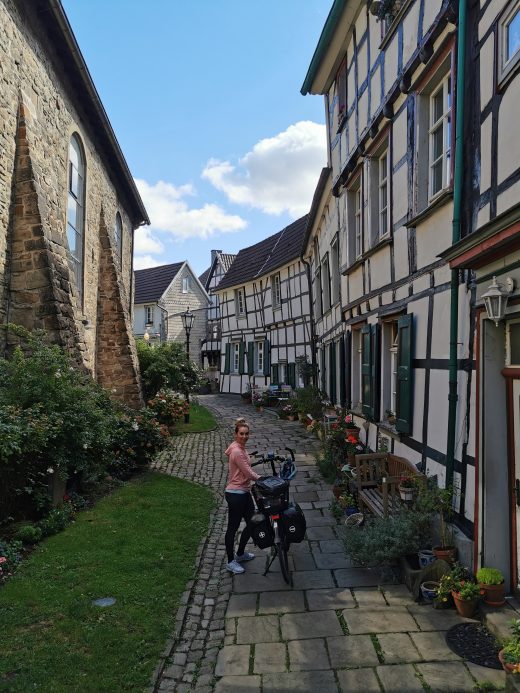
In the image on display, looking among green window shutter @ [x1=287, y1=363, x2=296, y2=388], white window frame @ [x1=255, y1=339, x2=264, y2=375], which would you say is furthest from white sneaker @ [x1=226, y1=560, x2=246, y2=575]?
white window frame @ [x1=255, y1=339, x2=264, y2=375]

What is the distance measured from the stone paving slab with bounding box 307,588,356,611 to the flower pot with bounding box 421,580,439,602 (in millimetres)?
600

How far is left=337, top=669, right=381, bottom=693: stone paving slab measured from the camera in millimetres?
3146

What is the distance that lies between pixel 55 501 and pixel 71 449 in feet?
2.21

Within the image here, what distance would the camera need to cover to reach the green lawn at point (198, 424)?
15.0m

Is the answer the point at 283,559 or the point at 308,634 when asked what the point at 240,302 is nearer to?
the point at 283,559

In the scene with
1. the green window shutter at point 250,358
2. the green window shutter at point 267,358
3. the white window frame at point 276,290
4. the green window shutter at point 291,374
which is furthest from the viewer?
the green window shutter at point 250,358

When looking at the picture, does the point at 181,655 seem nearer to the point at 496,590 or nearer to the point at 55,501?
the point at 496,590

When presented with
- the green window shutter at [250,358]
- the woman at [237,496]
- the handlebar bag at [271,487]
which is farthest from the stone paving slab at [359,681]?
the green window shutter at [250,358]

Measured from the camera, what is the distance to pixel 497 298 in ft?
12.6

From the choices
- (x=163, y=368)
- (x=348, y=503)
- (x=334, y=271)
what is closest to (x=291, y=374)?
(x=163, y=368)

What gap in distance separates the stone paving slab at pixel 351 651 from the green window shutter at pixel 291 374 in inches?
673

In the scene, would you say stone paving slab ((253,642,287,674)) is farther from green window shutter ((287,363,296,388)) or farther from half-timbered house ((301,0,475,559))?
green window shutter ((287,363,296,388))

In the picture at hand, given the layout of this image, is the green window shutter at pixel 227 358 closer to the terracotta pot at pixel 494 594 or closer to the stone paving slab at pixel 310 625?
the stone paving slab at pixel 310 625

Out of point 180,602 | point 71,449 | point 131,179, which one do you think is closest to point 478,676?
point 180,602
